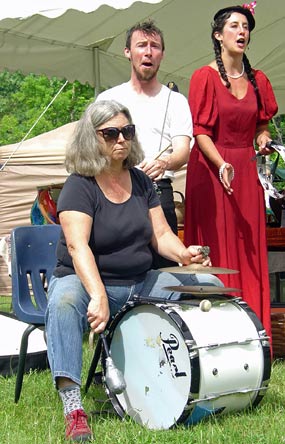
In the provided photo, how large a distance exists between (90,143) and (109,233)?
1.42ft

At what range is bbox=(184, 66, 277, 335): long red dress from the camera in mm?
4715

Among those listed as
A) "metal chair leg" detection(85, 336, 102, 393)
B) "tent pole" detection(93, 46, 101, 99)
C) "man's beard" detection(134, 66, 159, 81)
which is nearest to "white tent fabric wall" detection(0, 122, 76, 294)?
"tent pole" detection(93, 46, 101, 99)

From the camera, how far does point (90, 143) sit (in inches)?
150

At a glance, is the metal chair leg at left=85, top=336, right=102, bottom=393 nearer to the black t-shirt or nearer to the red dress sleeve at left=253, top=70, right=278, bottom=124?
the black t-shirt

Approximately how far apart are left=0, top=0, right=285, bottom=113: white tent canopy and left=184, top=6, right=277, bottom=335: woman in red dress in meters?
0.88

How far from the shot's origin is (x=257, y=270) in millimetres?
4859

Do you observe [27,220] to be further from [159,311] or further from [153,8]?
[159,311]

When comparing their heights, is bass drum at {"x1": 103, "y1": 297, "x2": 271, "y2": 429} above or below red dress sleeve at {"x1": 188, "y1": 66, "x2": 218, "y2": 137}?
below

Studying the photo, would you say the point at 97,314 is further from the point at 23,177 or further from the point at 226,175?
the point at 23,177

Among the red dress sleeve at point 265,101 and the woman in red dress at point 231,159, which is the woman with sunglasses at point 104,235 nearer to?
the woman in red dress at point 231,159

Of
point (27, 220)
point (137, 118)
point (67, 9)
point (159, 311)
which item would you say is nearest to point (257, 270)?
point (137, 118)

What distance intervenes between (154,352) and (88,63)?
4.81 meters

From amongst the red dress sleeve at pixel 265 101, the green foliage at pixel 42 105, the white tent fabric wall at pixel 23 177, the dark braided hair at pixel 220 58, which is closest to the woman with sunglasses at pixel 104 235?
the dark braided hair at pixel 220 58

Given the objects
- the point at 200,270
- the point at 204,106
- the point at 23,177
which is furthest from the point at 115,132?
the point at 23,177
